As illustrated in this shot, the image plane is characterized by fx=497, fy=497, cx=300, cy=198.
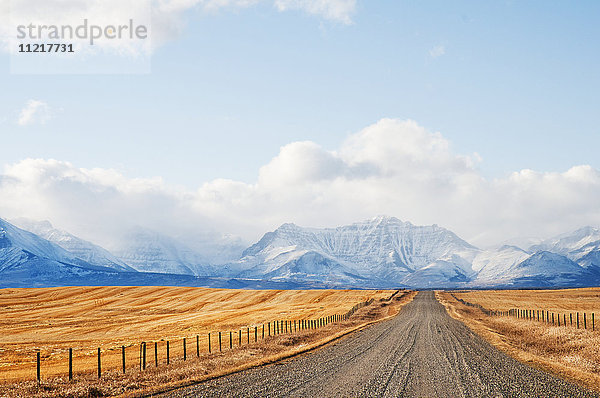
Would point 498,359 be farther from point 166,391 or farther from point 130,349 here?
point 130,349

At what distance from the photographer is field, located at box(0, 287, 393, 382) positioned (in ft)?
123

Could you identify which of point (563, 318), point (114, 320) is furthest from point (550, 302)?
point (114, 320)

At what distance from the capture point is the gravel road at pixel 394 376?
2172 centimetres

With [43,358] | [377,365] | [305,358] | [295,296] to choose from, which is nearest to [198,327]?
[43,358]

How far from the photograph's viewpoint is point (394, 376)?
82.2ft

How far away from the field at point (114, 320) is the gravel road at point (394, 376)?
393 inches

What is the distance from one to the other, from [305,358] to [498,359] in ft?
39.1

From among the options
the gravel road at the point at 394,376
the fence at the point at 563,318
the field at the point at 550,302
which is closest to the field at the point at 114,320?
the gravel road at the point at 394,376

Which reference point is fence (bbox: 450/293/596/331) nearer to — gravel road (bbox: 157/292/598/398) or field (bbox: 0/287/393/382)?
gravel road (bbox: 157/292/598/398)

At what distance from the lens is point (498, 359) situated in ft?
101

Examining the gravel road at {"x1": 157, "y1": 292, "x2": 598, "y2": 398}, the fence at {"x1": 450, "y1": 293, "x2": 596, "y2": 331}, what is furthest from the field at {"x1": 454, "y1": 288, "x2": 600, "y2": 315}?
the gravel road at {"x1": 157, "y1": 292, "x2": 598, "y2": 398}

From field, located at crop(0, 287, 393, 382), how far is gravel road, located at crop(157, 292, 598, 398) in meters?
9.98

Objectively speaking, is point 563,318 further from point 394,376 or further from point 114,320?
point 114,320

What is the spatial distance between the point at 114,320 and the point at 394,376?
215ft
